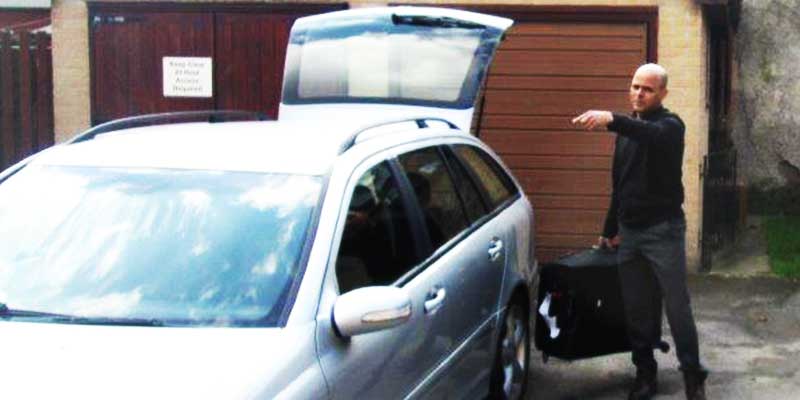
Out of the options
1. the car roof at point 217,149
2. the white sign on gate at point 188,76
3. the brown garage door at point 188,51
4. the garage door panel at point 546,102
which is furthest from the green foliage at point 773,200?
the car roof at point 217,149

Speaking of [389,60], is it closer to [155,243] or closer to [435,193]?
[435,193]

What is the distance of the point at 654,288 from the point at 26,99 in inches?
262

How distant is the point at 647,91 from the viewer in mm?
6523

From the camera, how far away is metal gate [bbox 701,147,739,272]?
1069cm

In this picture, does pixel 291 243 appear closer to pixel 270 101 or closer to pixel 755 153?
pixel 270 101

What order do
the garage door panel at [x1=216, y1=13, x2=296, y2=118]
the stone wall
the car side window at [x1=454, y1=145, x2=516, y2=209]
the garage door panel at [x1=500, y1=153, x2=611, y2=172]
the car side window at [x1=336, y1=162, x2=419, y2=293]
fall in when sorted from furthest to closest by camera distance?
the stone wall
the garage door panel at [x1=216, y1=13, x2=296, y2=118]
the garage door panel at [x1=500, y1=153, x2=611, y2=172]
the car side window at [x1=454, y1=145, x2=516, y2=209]
the car side window at [x1=336, y1=162, x2=419, y2=293]

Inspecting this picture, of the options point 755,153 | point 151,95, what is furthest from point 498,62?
point 755,153

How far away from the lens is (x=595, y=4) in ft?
34.2

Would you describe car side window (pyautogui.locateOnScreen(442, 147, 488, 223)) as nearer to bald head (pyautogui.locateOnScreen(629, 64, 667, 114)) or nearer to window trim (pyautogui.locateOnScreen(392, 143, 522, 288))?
window trim (pyautogui.locateOnScreen(392, 143, 522, 288))

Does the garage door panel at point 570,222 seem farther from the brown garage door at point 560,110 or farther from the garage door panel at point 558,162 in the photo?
the garage door panel at point 558,162

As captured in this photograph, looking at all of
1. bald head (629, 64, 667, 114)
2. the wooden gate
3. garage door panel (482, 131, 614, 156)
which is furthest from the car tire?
the wooden gate

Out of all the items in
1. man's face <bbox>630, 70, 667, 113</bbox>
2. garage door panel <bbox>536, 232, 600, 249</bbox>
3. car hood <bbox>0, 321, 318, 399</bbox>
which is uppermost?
man's face <bbox>630, 70, 667, 113</bbox>

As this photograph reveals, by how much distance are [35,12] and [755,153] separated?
839cm

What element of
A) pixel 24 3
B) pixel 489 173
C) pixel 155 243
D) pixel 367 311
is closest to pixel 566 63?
pixel 489 173
